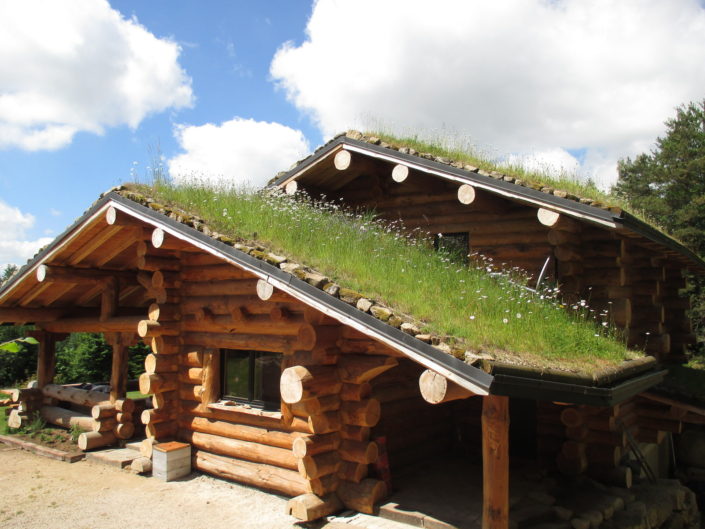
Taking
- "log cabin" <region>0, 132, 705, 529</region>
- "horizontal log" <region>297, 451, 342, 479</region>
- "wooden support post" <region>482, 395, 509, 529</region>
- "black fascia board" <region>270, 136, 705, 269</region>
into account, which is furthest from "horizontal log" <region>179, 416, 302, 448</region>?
"black fascia board" <region>270, 136, 705, 269</region>

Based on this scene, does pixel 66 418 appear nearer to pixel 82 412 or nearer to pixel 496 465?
pixel 82 412

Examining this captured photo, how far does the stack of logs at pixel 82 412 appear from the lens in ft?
37.6

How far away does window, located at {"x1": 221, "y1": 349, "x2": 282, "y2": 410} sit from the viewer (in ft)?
29.7

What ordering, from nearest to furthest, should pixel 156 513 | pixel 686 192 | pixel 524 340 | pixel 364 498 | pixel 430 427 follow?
pixel 524 340
pixel 364 498
pixel 156 513
pixel 430 427
pixel 686 192

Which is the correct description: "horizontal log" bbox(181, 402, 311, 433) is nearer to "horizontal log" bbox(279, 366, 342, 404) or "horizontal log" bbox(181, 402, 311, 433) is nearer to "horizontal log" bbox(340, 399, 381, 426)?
"horizontal log" bbox(340, 399, 381, 426)

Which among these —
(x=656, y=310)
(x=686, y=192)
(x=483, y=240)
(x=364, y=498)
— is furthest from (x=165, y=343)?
(x=686, y=192)

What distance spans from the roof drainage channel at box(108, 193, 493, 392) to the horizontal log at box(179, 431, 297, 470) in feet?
10.3

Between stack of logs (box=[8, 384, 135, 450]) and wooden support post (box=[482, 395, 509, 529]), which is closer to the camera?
wooden support post (box=[482, 395, 509, 529])

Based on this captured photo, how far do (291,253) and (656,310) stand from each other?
8.74 m

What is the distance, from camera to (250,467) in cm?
893

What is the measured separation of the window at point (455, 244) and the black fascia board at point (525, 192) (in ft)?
4.96

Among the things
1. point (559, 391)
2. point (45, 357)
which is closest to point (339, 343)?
point (559, 391)

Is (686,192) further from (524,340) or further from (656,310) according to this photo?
(524,340)

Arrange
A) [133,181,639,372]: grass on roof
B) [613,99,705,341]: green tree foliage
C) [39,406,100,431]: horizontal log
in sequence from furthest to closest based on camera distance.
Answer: [613,99,705,341]: green tree foliage < [39,406,100,431]: horizontal log < [133,181,639,372]: grass on roof
